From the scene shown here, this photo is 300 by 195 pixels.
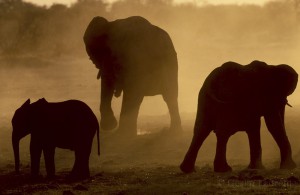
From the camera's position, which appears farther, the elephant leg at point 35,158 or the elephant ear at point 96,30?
the elephant ear at point 96,30

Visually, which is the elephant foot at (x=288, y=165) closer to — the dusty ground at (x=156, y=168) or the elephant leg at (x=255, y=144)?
the dusty ground at (x=156, y=168)

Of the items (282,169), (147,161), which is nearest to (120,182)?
(282,169)

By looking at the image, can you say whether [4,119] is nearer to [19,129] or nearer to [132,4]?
[19,129]

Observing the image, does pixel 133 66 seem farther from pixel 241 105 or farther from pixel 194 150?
pixel 241 105

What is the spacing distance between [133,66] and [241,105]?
853 cm

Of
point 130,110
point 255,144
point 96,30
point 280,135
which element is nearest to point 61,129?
point 255,144

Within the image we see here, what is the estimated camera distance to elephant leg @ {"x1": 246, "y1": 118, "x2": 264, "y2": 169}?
20.1 meters

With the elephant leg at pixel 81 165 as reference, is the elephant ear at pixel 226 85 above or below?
above

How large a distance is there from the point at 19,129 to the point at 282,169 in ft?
19.6

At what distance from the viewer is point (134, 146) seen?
87.2 ft

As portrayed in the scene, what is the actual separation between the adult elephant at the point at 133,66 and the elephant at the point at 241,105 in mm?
7826

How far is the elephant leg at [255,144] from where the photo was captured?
20.1 m

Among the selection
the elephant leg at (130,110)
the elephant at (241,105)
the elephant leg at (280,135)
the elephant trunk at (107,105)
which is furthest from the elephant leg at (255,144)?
the elephant trunk at (107,105)

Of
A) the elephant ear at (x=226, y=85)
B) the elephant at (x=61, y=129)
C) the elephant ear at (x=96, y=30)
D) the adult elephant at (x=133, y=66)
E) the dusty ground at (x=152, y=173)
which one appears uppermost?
the elephant ear at (x=96, y=30)
